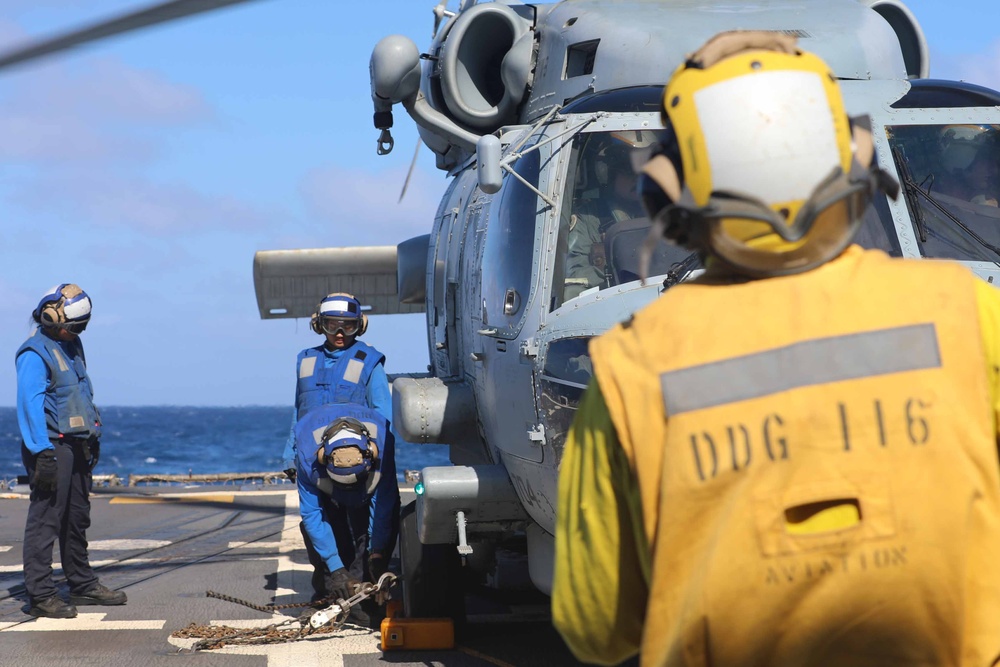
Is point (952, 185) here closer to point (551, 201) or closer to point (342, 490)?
point (551, 201)

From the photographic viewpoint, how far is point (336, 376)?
7.47 meters

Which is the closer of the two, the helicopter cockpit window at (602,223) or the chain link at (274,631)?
the helicopter cockpit window at (602,223)

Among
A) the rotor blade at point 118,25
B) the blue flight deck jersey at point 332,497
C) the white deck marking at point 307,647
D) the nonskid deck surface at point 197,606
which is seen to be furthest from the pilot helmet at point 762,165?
the blue flight deck jersey at point 332,497

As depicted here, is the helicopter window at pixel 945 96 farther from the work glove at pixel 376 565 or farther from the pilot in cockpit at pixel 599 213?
the work glove at pixel 376 565

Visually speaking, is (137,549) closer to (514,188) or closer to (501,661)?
(501,661)

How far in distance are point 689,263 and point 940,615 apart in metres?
2.85

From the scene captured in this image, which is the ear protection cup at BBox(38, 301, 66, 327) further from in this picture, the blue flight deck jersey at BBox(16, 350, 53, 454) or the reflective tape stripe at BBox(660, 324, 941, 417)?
the reflective tape stripe at BBox(660, 324, 941, 417)

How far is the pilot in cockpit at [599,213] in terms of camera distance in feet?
16.0

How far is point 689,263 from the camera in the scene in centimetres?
440

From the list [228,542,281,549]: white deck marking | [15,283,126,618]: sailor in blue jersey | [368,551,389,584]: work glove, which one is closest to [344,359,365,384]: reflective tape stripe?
[368,551,389,584]: work glove

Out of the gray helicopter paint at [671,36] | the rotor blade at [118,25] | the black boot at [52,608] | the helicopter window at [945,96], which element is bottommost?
the black boot at [52,608]

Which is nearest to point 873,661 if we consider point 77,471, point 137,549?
point 77,471

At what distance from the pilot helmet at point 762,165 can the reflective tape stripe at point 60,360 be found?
246 inches

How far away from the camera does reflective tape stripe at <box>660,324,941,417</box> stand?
1.63 m
